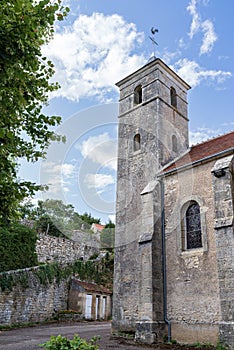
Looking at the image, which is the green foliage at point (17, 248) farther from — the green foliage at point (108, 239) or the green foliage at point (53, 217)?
the green foliage at point (53, 217)

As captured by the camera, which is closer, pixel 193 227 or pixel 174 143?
pixel 193 227

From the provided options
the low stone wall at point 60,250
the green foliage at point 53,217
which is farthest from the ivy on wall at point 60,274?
the green foliage at point 53,217

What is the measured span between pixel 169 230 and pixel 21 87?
7798mm

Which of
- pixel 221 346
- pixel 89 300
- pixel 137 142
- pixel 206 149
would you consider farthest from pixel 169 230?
pixel 89 300

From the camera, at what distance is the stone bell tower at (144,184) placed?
11164 millimetres

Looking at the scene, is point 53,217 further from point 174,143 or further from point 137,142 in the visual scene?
point 174,143

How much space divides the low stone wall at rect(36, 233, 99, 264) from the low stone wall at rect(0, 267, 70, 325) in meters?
2.73

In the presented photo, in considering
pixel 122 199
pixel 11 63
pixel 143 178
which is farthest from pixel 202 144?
pixel 11 63

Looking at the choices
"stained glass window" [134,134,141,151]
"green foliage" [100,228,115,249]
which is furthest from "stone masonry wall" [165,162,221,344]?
"green foliage" [100,228,115,249]

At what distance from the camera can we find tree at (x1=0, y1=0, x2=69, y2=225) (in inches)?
223

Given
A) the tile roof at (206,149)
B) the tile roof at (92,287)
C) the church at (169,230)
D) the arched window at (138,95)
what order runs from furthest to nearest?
1. the tile roof at (92,287)
2. the arched window at (138,95)
3. the tile roof at (206,149)
4. the church at (169,230)

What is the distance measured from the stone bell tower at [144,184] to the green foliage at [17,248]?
7.96 metres

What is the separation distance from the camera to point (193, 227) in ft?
37.8

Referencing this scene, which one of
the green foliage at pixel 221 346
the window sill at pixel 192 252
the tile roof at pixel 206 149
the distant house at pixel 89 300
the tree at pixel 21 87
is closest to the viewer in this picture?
the tree at pixel 21 87
